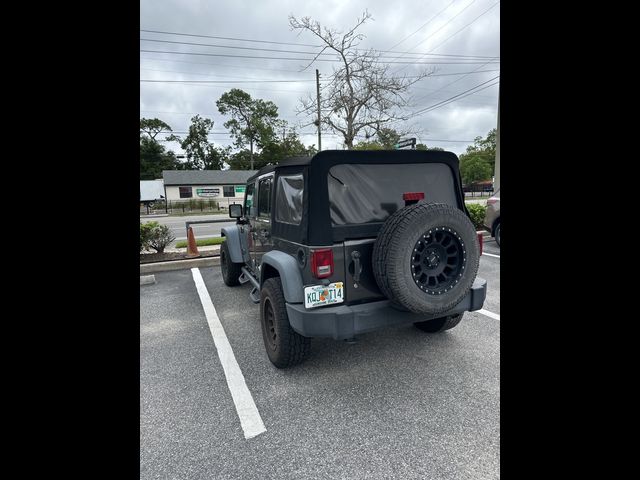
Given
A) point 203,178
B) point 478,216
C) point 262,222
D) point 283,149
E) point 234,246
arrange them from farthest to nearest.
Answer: point 283,149
point 203,178
point 478,216
point 234,246
point 262,222

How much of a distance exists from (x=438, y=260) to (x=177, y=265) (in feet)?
20.8

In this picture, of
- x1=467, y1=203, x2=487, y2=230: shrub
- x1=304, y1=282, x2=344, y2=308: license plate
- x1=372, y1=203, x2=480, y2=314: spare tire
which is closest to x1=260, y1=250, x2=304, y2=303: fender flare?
x1=304, y1=282, x2=344, y2=308: license plate

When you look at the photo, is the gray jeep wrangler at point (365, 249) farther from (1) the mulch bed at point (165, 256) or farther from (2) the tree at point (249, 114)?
(2) the tree at point (249, 114)

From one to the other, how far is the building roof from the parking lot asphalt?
42188 mm

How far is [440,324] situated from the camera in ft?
12.0

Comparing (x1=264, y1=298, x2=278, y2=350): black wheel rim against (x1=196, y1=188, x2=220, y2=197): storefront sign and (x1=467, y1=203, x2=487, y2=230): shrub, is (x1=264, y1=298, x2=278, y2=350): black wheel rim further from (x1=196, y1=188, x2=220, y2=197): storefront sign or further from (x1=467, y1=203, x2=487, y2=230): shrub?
(x1=196, y1=188, x2=220, y2=197): storefront sign

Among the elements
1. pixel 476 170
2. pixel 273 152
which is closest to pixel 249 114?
pixel 273 152

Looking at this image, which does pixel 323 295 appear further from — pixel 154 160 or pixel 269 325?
pixel 154 160

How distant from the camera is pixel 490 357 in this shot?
3.24m

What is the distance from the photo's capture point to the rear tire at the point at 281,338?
9.68 ft

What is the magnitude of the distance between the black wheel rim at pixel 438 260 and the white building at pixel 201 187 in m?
42.4
